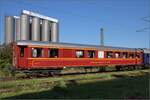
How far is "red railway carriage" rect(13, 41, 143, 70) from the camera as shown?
27047mm

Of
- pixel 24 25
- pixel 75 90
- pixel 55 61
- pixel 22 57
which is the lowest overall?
pixel 75 90

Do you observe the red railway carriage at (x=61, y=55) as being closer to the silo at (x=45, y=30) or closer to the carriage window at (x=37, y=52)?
the carriage window at (x=37, y=52)

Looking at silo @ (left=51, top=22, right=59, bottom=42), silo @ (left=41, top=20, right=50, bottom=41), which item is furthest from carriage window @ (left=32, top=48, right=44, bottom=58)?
silo @ (left=51, top=22, right=59, bottom=42)

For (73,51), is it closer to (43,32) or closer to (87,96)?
(87,96)

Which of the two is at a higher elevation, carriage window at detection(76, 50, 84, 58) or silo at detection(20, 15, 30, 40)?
silo at detection(20, 15, 30, 40)

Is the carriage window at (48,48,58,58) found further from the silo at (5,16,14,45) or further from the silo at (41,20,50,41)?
the silo at (41,20,50,41)

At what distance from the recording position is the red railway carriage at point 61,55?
88.7 ft

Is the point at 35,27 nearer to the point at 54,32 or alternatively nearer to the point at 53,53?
the point at 54,32

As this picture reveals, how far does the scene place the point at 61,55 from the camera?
97.3 ft

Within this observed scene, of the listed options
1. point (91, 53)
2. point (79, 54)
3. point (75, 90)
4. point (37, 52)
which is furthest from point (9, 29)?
point (75, 90)

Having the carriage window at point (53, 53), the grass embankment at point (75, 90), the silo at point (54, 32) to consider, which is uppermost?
the silo at point (54, 32)

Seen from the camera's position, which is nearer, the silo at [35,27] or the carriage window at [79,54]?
the carriage window at [79,54]

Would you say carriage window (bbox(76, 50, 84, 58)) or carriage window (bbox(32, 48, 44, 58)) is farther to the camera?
carriage window (bbox(76, 50, 84, 58))

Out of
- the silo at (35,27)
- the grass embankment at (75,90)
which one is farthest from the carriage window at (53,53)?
the silo at (35,27)
